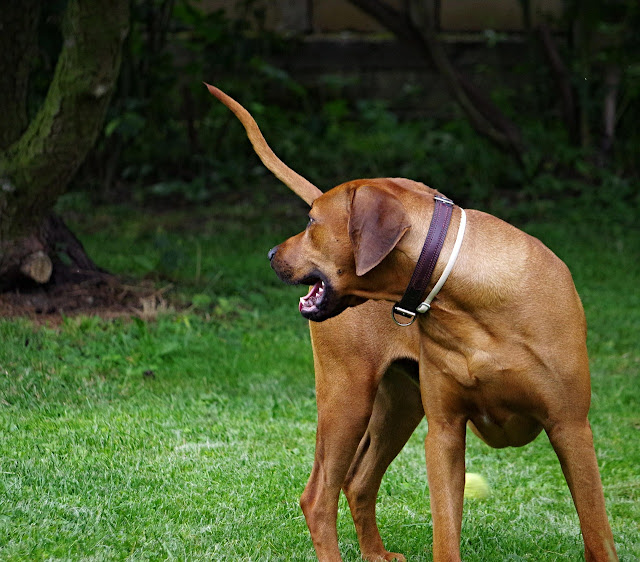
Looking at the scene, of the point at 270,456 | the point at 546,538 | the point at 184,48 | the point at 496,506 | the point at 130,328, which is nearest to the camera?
the point at 546,538

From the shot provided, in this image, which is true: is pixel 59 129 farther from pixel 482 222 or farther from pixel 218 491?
pixel 482 222

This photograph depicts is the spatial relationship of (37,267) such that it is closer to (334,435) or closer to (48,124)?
(48,124)

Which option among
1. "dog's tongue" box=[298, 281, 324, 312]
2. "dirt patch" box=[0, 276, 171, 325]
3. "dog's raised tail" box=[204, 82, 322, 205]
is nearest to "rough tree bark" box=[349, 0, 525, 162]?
"dirt patch" box=[0, 276, 171, 325]

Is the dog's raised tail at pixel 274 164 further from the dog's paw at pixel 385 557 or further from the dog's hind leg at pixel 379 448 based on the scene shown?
the dog's paw at pixel 385 557

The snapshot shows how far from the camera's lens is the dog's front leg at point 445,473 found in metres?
3.50

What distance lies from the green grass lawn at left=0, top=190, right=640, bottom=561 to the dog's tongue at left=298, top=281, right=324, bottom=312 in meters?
1.02

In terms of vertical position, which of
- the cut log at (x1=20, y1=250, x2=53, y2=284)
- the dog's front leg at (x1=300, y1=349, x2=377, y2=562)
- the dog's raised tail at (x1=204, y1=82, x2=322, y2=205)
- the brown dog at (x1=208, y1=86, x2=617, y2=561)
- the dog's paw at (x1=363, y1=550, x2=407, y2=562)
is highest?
the dog's raised tail at (x1=204, y1=82, x2=322, y2=205)

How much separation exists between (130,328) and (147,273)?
1418mm

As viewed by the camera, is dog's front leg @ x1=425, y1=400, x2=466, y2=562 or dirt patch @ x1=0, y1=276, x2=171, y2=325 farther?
dirt patch @ x1=0, y1=276, x2=171, y2=325

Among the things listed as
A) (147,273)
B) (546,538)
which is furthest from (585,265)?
(546,538)

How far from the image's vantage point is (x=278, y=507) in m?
4.33

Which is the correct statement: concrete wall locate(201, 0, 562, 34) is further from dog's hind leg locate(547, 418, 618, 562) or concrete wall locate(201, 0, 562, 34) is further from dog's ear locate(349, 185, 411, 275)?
dog's hind leg locate(547, 418, 618, 562)

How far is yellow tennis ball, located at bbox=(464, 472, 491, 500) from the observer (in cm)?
481

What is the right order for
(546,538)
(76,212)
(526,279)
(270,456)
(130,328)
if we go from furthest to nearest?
(76,212)
(130,328)
(270,456)
(546,538)
(526,279)
